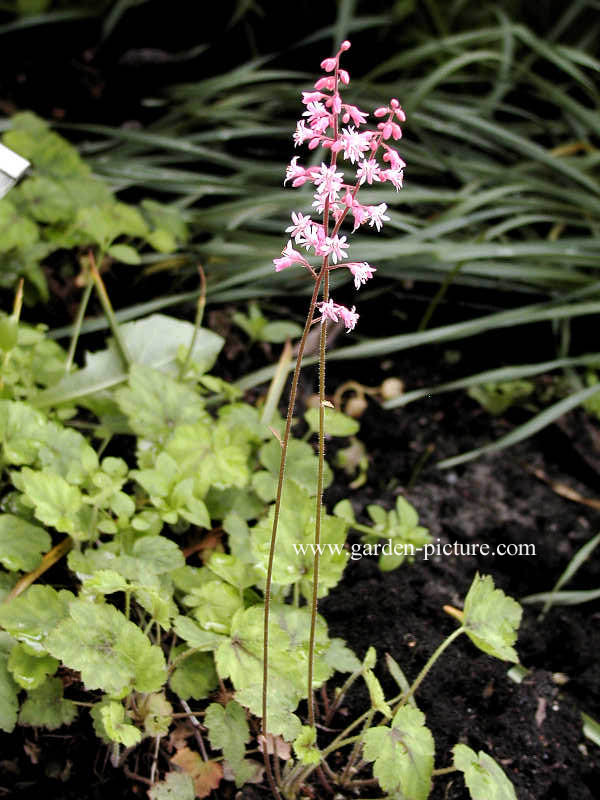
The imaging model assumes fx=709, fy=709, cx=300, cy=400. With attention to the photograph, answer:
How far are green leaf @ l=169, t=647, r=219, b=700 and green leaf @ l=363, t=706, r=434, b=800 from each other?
293 mm

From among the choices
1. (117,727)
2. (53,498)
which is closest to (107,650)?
(117,727)

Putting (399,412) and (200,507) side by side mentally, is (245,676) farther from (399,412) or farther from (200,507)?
(399,412)

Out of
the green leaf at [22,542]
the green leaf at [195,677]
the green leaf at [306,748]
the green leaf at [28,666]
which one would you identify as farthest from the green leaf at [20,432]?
the green leaf at [306,748]

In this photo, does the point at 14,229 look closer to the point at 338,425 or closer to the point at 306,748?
the point at 338,425

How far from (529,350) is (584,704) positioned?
3.92 feet

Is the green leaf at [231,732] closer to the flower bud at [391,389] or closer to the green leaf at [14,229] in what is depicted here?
the flower bud at [391,389]

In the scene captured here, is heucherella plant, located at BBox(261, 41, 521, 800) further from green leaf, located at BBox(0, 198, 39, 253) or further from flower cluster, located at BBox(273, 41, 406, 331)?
green leaf, located at BBox(0, 198, 39, 253)

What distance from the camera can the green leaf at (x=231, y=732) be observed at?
1090mm

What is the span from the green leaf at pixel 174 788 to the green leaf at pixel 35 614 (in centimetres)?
28

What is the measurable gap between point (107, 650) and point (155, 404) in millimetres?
629

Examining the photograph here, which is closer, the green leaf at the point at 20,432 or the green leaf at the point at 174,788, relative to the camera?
the green leaf at the point at 174,788

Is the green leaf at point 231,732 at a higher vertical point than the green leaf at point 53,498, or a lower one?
lower

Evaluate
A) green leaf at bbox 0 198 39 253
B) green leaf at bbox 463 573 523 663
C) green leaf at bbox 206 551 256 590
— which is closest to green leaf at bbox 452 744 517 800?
green leaf at bbox 463 573 523 663

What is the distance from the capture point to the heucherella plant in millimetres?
804
